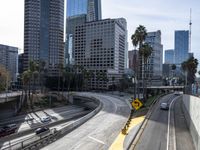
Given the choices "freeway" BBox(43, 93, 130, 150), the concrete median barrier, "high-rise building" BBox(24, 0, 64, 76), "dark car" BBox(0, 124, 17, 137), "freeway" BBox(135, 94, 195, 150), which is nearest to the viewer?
the concrete median barrier

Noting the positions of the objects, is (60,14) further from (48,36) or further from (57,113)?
(57,113)

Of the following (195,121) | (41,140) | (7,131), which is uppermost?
(195,121)

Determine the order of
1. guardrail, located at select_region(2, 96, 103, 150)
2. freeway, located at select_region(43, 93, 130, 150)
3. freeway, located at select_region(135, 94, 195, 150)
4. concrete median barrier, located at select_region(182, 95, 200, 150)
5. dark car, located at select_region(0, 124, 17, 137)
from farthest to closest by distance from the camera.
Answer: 1. dark car, located at select_region(0, 124, 17, 137)
2. freeway, located at select_region(43, 93, 130, 150)
3. guardrail, located at select_region(2, 96, 103, 150)
4. freeway, located at select_region(135, 94, 195, 150)
5. concrete median barrier, located at select_region(182, 95, 200, 150)

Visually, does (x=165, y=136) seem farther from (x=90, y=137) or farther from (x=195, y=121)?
(x=90, y=137)

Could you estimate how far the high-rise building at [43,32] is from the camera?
188m

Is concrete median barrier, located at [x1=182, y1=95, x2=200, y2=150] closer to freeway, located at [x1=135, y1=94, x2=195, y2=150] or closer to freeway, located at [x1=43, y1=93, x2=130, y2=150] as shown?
freeway, located at [x1=135, y1=94, x2=195, y2=150]

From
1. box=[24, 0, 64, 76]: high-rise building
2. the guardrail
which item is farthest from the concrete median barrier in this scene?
box=[24, 0, 64, 76]: high-rise building

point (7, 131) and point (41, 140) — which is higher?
point (41, 140)

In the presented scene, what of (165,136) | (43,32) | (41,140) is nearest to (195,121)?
(165,136)

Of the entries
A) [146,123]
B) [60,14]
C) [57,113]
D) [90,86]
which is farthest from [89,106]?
[60,14]

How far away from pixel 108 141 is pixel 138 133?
3.68 m

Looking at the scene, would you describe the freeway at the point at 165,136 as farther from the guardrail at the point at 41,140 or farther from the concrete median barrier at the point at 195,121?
the guardrail at the point at 41,140

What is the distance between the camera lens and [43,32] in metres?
193

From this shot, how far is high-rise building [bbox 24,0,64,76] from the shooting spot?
187500mm
